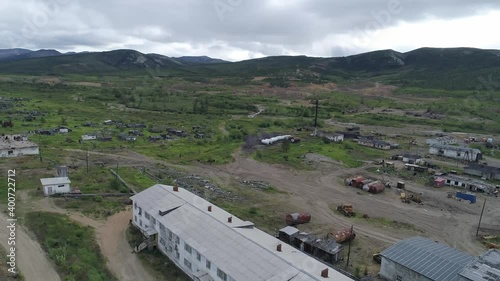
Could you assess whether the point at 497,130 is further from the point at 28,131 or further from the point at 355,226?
the point at 28,131

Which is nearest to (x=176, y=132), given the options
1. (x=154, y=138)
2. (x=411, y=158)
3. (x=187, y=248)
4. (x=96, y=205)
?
(x=154, y=138)

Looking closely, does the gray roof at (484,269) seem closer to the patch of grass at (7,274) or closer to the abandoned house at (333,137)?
the patch of grass at (7,274)

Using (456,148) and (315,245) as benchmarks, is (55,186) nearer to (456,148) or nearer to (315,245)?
(315,245)

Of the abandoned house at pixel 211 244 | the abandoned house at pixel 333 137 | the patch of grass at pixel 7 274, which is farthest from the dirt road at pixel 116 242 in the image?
the abandoned house at pixel 333 137

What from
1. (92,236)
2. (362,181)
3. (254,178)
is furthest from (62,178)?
(362,181)

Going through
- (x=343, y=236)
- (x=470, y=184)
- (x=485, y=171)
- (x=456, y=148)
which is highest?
(x=456, y=148)

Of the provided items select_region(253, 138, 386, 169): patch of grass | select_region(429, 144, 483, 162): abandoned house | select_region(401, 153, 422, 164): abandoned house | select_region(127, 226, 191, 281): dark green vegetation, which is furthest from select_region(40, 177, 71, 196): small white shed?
select_region(429, 144, 483, 162): abandoned house

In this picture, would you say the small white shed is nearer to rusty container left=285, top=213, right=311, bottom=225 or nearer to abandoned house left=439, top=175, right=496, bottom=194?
rusty container left=285, top=213, right=311, bottom=225
